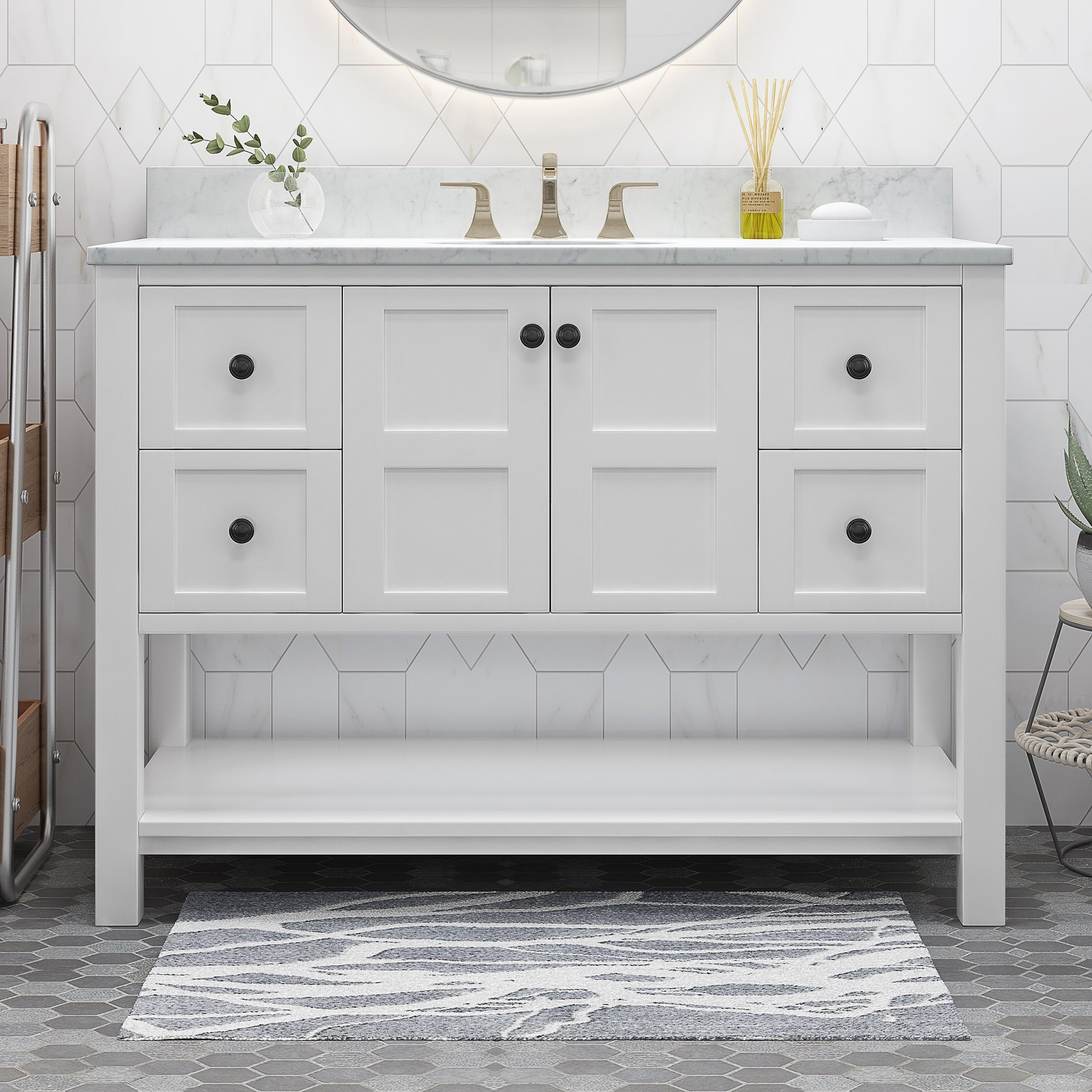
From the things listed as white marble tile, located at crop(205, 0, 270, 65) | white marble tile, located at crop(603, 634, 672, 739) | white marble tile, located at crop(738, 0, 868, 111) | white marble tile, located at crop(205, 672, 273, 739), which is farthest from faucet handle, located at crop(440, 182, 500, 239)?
white marble tile, located at crop(205, 672, 273, 739)

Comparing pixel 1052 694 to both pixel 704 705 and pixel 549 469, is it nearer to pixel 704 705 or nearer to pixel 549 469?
pixel 704 705

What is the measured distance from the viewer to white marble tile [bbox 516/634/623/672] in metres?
2.35

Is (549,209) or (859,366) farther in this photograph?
(549,209)

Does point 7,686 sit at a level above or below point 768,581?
below

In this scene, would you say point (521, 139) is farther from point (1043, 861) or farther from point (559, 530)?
point (1043, 861)

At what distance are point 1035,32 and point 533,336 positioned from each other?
3.65 ft

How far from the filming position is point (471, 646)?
2.35 metres

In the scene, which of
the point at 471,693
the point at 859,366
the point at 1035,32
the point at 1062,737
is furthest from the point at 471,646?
the point at 1035,32

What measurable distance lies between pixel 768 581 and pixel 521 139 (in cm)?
93

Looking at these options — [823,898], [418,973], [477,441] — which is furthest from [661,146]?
[418,973]

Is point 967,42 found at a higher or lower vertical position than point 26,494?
higher

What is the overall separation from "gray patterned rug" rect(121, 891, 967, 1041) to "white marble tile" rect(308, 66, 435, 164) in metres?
1.23

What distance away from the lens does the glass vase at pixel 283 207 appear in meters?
2.21

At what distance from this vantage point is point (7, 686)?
76.8 inches
